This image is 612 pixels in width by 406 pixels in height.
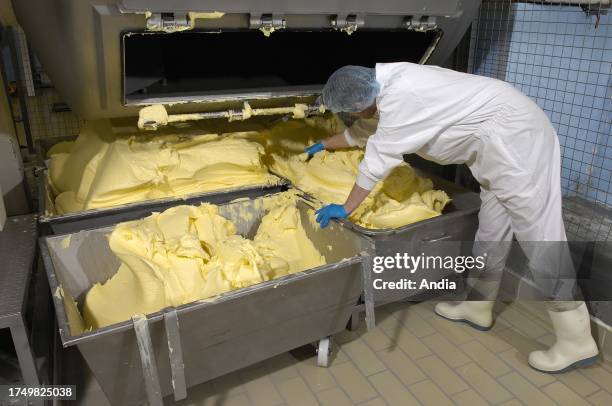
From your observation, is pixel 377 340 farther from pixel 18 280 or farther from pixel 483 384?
pixel 18 280

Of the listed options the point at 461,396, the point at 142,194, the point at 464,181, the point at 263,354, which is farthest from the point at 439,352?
the point at 142,194

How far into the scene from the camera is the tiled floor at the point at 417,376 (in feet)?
5.71

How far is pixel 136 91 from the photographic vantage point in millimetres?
1902

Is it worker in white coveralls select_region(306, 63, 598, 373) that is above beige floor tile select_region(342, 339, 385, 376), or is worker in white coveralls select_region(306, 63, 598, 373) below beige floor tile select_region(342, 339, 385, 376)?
above

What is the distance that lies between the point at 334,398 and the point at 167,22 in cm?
142

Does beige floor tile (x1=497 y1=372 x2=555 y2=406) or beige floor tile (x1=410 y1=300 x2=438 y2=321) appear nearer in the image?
beige floor tile (x1=497 y1=372 x2=555 y2=406)

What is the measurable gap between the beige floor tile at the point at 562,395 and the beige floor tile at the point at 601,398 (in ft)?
0.12

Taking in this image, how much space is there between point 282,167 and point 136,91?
0.82 m

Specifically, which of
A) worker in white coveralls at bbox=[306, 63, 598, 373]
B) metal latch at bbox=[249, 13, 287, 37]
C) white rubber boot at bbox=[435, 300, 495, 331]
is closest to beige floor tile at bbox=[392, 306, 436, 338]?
white rubber boot at bbox=[435, 300, 495, 331]

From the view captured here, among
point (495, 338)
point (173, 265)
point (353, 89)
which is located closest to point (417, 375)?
point (495, 338)

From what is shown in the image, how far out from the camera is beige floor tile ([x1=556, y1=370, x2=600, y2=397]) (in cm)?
179

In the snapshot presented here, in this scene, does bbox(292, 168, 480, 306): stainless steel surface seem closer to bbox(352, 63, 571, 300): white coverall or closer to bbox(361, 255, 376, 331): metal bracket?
bbox(361, 255, 376, 331): metal bracket

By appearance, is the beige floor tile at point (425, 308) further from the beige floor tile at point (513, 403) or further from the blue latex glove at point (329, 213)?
the blue latex glove at point (329, 213)

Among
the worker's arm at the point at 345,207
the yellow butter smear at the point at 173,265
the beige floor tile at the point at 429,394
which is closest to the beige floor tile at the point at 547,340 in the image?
the beige floor tile at the point at 429,394
